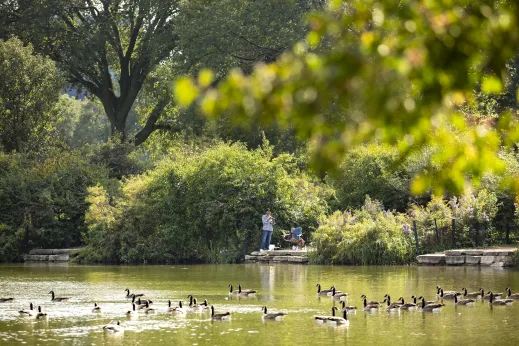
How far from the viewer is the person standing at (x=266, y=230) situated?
1419 inches

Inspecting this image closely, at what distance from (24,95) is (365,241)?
2256cm

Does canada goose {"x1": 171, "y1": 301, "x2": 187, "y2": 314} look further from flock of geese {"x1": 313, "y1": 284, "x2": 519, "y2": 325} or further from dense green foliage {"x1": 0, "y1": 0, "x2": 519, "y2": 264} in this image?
dense green foliage {"x1": 0, "y1": 0, "x2": 519, "y2": 264}

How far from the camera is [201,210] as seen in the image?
127 feet

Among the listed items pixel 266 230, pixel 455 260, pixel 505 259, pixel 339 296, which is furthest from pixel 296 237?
pixel 339 296

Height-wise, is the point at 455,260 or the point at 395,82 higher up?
the point at 395,82

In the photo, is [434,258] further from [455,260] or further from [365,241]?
[365,241]

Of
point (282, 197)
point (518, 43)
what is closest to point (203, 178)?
point (282, 197)

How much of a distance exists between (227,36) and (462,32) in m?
46.8

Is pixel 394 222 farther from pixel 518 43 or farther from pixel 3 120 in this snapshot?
pixel 518 43

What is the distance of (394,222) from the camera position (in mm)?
34156

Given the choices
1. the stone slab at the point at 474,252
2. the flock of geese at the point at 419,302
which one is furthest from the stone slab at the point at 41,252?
the flock of geese at the point at 419,302

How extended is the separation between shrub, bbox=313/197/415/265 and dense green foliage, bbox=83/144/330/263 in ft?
11.6

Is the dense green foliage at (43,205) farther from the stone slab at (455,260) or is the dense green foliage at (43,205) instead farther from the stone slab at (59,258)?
the stone slab at (455,260)

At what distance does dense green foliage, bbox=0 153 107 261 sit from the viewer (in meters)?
39.6
